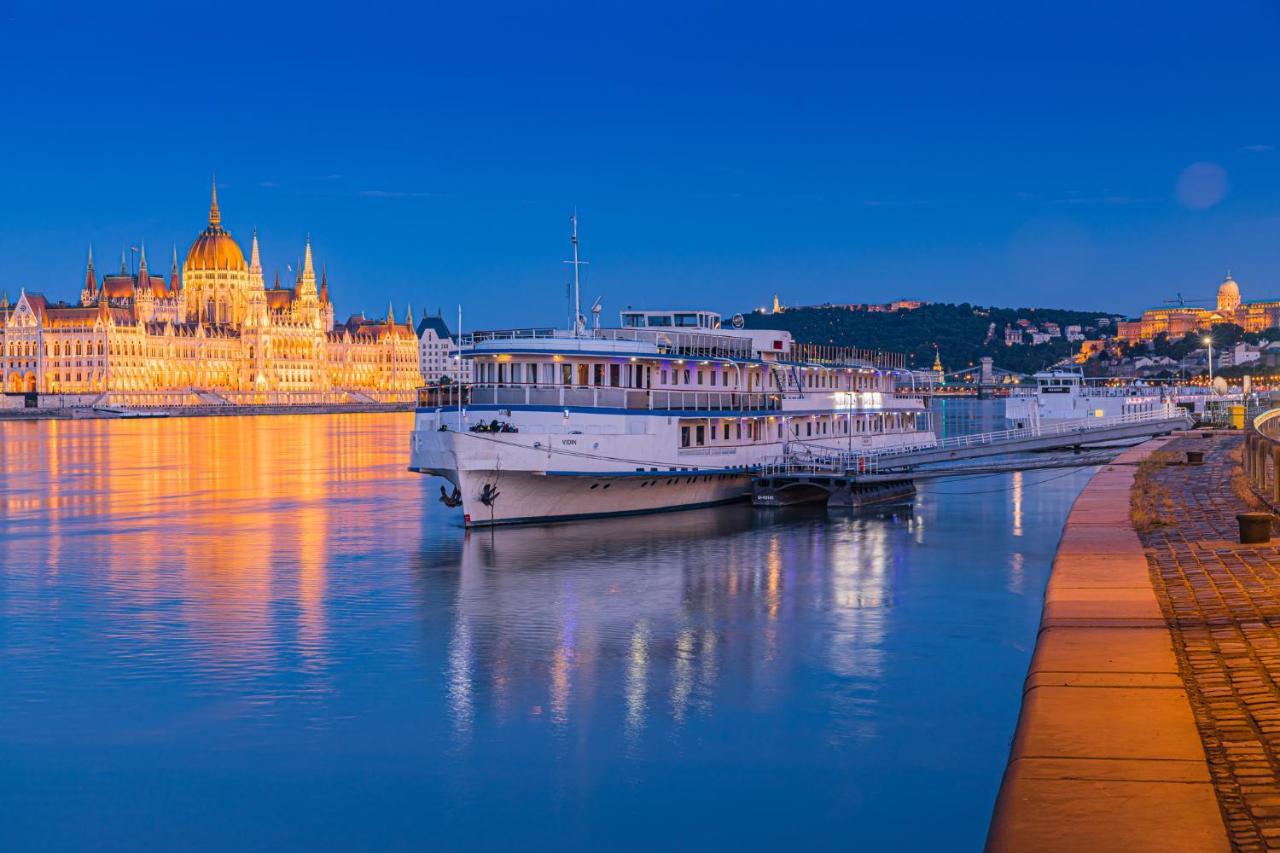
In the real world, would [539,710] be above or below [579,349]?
below

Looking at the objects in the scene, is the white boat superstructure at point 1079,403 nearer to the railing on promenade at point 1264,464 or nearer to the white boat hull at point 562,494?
the white boat hull at point 562,494

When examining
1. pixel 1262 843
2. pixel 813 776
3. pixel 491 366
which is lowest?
pixel 813 776

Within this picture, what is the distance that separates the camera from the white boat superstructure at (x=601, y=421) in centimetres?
3878

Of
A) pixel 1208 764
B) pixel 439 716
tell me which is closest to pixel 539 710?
pixel 439 716

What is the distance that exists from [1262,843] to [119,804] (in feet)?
43.6

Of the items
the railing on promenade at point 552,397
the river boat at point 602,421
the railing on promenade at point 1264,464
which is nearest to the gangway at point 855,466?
the river boat at point 602,421

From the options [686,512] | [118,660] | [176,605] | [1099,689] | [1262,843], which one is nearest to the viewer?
[1262,843]

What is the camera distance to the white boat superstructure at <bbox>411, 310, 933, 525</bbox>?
3878 centimetres

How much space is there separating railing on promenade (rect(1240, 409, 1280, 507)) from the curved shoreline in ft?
33.3

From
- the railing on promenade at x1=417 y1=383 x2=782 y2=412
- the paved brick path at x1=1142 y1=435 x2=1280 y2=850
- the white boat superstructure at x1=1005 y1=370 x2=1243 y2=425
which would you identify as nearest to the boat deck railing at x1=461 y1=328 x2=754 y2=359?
the railing on promenade at x1=417 y1=383 x2=782 y2=412

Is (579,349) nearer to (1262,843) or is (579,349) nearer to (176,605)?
(176,605)

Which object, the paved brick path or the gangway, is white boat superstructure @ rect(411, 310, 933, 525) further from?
the paved brick path

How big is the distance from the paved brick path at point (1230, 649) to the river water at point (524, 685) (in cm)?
332

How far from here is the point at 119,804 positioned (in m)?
16.0
